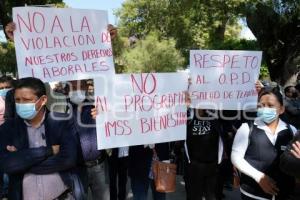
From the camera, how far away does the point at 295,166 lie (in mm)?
2910

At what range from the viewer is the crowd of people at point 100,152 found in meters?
3.09

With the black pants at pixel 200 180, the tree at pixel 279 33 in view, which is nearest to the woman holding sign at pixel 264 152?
the black pants at pixel 200 180

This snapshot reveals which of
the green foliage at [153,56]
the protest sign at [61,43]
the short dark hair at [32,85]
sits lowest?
the green foliage at [153,56]

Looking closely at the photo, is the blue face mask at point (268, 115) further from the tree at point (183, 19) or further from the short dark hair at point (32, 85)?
the tree at point (183, 19)

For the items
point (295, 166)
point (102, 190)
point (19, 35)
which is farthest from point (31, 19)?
point (295, 166)

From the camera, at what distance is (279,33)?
19.5 metres

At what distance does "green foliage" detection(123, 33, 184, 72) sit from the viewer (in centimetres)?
3962

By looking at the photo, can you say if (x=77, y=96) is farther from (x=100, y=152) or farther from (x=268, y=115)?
(x=268, y=115)

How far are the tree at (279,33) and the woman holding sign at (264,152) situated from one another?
15054 millimetres

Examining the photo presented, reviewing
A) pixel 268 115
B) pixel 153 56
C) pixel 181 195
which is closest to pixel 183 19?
pixel 153 56

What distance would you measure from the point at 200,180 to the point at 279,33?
15726 mm

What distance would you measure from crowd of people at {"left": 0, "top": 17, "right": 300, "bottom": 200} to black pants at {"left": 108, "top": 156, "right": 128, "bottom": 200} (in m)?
0.17

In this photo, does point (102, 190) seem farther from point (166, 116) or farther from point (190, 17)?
point (190, 17)

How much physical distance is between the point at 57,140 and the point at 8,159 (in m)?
0.33
